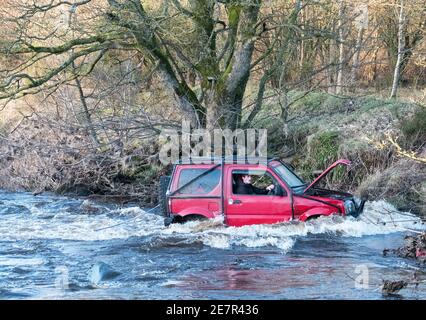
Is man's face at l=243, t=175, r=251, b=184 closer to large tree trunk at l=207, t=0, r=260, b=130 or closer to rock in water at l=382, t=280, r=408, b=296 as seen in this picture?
large tree trunk at l=207, t=0, r=260, b=130

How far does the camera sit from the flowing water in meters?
11.5

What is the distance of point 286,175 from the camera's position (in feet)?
54.3

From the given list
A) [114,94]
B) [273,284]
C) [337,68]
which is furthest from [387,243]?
[114,94]

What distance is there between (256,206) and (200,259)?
90.6 inches

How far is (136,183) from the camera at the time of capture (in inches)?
930

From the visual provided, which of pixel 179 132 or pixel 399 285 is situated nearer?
pixel 399 285

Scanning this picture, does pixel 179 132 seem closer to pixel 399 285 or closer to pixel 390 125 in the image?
pixel 390 125

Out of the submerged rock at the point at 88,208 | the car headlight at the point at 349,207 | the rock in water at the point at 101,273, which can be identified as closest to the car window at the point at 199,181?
the car headlight at the point at 349,207

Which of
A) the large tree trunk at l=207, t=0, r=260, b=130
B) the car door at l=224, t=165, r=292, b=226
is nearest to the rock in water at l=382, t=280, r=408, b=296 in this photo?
the car door at l=224, t=165, r=292, b=226

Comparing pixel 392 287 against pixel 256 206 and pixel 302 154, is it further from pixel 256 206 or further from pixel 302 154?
pixel 302 154

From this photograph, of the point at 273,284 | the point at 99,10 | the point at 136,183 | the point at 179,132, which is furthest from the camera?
the point at 136,183

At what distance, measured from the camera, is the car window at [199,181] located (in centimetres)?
1627

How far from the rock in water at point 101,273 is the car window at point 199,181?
364 centimetres
